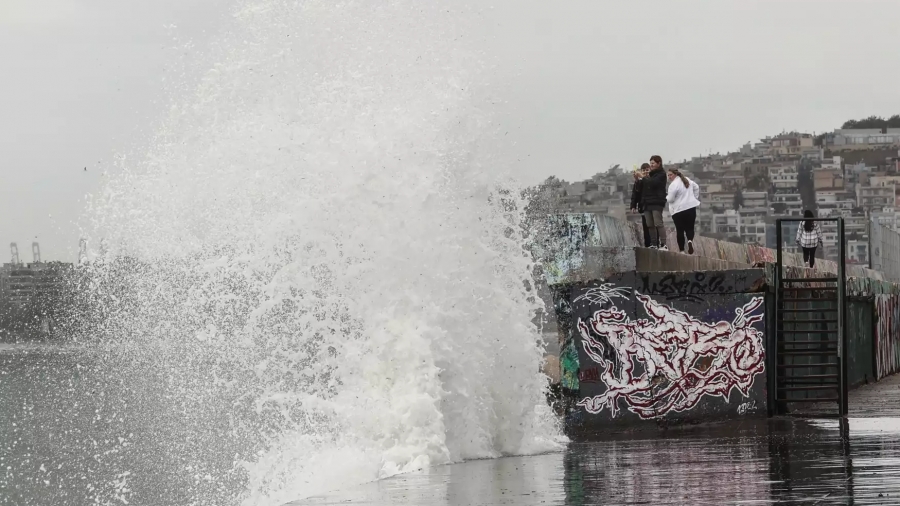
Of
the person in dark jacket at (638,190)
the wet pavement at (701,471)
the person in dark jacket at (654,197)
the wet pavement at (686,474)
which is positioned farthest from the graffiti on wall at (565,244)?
the person in dark jacket at (638,190)

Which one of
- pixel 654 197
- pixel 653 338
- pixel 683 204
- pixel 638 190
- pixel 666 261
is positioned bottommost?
pixel 653 338

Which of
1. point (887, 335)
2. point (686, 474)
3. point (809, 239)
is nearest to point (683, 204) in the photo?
point (809, 239)

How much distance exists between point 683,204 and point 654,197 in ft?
3.09

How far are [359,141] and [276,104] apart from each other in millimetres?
1525

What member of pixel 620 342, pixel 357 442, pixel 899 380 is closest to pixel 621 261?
pixel 620 342

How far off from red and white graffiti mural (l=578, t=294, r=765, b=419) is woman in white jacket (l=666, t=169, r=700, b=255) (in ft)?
14.3

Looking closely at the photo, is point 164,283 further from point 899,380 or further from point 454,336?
point 899,380

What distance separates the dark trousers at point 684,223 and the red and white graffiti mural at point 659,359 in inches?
172

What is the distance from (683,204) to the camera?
70.8 feet

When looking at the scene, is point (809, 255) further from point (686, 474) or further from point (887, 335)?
point (686, 474)

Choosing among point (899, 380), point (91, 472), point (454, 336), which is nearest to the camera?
point (454, 336)

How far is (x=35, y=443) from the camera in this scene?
6188cm

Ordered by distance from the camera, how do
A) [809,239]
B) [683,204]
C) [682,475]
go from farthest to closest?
1. [809,239]
2. [683,204]
3. [682,475]

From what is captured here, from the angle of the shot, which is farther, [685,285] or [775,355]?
[775,355]
